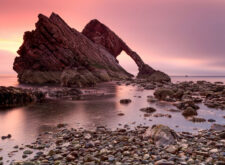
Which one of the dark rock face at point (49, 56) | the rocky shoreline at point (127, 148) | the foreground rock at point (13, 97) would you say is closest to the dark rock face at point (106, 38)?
the dark rock face at point (49, 56)

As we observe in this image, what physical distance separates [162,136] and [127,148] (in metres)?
2.10

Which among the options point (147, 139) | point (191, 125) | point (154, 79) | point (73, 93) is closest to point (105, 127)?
point (147, 139)

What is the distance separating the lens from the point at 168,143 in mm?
9664

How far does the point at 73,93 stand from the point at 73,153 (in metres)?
25.9

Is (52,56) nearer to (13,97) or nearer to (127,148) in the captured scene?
(13,97)

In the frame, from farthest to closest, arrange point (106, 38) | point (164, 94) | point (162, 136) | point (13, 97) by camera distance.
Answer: point (106, 38) → point (164, 94) → point (13, 97) → point (162, 136)

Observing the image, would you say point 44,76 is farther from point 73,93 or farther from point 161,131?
point 161,131

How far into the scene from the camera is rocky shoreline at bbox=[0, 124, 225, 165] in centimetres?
778

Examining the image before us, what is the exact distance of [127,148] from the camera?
29.3 feet

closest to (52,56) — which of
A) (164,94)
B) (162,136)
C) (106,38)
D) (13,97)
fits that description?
(13,97)

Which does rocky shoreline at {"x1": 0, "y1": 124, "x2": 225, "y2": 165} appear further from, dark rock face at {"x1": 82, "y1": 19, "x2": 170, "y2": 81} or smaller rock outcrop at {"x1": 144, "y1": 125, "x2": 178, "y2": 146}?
dark rock face at {"x1": 82, "y1": 19, "x2": 170, "y2": 81}

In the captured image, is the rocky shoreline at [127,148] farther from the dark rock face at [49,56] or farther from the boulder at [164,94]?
the dark rock face at [49,56]

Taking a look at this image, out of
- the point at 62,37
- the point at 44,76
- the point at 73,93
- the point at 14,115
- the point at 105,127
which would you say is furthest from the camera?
the point at 62,37

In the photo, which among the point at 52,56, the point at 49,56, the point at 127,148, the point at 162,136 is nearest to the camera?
the point at 127,148
